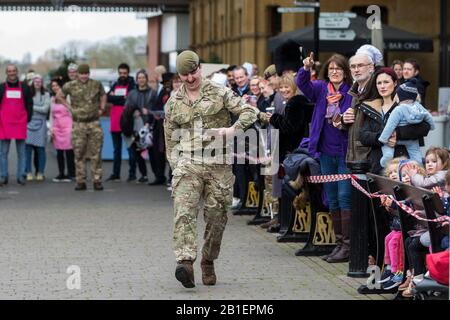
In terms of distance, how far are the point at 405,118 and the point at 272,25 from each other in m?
26.1

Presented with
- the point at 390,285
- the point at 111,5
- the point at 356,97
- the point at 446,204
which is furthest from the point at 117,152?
the point at 111,5

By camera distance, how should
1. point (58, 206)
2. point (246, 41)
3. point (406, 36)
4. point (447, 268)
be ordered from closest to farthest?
point (447, 268) < point (58, 206) < point (406, 36) < point (246, 41)

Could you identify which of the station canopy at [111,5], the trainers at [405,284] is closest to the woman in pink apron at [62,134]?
the trainers at [405,284]

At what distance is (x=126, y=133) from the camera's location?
76.6ft

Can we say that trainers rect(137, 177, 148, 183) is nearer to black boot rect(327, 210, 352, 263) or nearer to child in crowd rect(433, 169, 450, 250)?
black boot rect(327, 210, 352, 263)

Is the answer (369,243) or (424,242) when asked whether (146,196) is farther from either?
(424,242)

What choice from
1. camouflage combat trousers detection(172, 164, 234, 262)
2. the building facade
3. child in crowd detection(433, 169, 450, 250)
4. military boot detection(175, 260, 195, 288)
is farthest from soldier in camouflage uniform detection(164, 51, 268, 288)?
the building facade

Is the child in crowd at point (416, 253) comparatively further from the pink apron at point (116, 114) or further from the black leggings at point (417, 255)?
the pink apron at point (116, 114)

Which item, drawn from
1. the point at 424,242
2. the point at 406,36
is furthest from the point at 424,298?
the point at 406,36

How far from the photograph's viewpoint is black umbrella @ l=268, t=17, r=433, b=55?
923 inches

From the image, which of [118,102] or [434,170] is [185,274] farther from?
[118,102]

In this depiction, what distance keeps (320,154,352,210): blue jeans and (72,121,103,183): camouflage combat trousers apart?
9.39m

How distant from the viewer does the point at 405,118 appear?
36.1 feet
